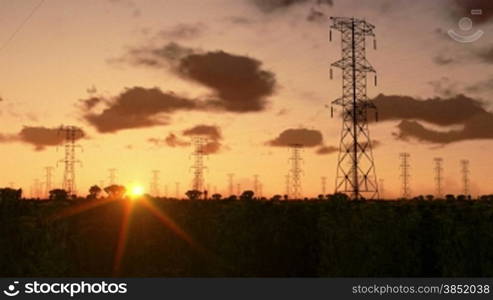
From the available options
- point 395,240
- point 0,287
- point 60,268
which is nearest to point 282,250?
point 395,240

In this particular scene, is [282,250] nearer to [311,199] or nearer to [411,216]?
[311,199]

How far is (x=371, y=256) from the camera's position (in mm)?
28359

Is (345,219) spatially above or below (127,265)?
above

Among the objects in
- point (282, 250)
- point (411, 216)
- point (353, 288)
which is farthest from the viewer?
point (282, 250)

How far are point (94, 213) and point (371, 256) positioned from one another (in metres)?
13.1

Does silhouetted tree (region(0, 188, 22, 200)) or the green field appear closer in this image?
the green field

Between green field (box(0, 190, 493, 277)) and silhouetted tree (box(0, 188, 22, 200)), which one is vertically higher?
silhouetted tree (box(0, 188, 22, 200))

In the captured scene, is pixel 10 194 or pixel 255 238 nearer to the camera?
pixel 10 194

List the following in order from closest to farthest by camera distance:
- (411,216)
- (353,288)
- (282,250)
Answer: (353,288) → (411,216) → (282,250)

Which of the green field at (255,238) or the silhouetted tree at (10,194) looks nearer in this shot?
the green field at (255,238)

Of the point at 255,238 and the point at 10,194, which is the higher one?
the point at 10,194

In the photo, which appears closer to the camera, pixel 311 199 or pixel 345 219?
pixel 345 219

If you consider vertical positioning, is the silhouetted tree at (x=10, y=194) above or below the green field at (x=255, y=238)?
above

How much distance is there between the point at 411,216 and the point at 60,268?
50.8ft
